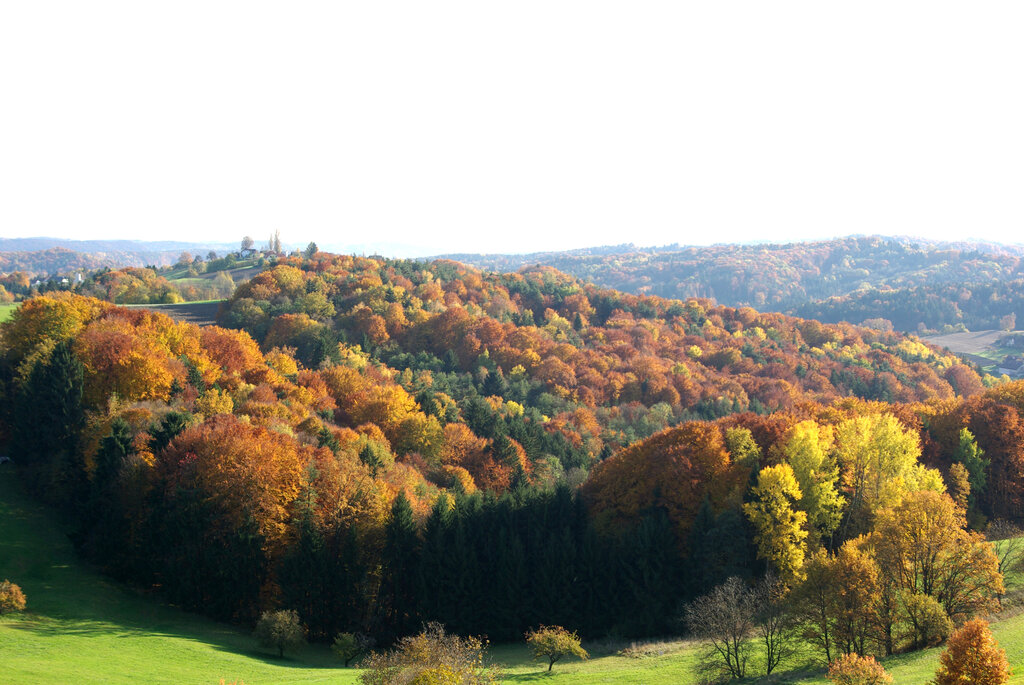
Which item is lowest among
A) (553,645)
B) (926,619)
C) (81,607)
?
(553,645)

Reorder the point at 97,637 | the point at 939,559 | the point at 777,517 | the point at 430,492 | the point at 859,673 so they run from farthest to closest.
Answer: the point at 430,492
the point at 777,517
the point at 97,637
the point at 939,559
the point at 859,673

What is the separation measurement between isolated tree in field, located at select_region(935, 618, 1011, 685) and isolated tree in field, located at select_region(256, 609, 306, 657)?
116 ft

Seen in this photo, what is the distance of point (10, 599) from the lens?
41781mm

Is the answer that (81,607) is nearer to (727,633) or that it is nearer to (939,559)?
(727,633)

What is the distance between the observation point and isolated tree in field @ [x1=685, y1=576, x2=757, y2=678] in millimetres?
38969

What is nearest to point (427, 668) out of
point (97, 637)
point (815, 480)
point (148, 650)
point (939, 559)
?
point (148, 650)

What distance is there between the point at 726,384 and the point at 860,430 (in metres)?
82.0

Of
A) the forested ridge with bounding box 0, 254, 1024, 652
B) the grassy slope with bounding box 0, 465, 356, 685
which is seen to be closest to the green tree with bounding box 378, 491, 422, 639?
the forested ridge with bounding box 0, 254, 1024, 652

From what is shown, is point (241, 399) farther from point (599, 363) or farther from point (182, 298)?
point (182, 298)

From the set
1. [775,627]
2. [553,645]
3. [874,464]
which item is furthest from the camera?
[874,464]

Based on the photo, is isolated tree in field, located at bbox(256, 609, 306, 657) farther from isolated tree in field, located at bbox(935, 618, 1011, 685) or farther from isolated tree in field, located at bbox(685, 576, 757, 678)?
isolated tree in field, located at bbox(935, 618, 1011, 685)

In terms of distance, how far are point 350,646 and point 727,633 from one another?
78.1ft

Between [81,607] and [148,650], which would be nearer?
[148,650]

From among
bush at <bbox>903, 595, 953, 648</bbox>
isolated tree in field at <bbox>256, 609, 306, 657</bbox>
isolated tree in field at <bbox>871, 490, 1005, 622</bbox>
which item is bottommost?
isolated tree in field at <bbox>256, 609, 306, 657</bbox>
